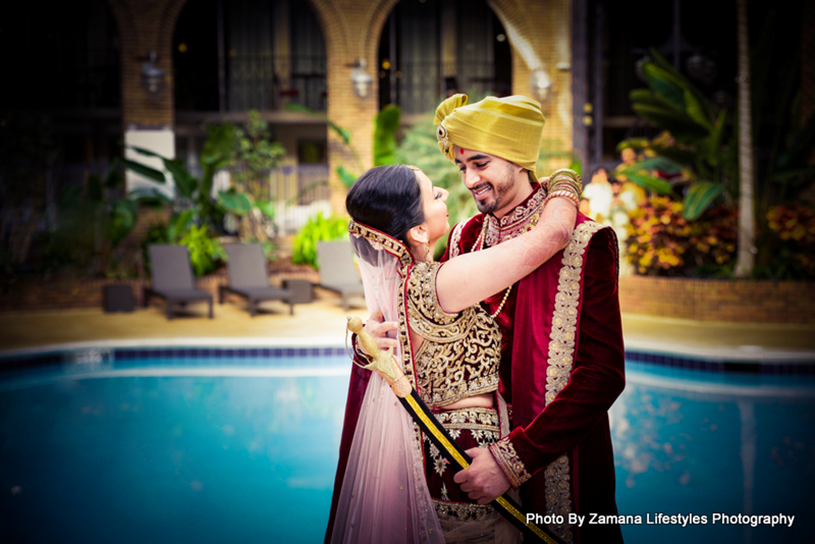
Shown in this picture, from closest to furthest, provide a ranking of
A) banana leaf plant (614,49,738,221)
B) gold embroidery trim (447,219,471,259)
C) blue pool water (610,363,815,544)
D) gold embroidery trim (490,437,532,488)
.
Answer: gold embroidery trim (490,437,532,488) < gold embroidery trim (447,219,471,259) < blue pool water (610,363,815,544) < banana leaf plant (614,49,738,221)

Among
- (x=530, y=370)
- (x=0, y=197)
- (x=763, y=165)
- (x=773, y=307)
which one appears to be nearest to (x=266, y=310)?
(x=0, y=197)

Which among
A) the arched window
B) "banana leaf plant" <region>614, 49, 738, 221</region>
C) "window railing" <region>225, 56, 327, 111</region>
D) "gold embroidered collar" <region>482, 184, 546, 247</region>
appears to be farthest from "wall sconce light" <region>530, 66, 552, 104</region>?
"gold embroidered collar" <region>482, 184, 546, 247</region>

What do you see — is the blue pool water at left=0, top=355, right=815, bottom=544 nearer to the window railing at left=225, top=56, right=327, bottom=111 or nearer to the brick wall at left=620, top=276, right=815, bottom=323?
the brick wall at left=620, top=276, right=815, bottom=323

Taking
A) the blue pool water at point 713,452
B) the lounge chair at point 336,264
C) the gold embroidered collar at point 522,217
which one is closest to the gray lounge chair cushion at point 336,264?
the lounge chair at point 336,264

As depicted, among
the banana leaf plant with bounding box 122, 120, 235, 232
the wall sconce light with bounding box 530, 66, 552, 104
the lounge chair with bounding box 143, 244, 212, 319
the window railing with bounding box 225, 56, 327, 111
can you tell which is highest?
the window railing with bounding box 225, 56, 327, 111

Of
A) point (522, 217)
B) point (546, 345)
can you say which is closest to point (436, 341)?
point (546, 345)

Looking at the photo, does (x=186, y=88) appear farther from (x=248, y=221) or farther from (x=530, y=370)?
(x=530, y=370)

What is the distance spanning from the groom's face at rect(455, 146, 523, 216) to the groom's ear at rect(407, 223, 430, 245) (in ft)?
0.50

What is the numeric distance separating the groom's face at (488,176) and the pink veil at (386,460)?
247 millimetres

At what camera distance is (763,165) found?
1673cm

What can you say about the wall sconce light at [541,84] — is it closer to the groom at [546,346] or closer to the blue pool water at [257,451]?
the blue pool water at [257,451]

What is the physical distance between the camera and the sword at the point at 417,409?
155 centimetres

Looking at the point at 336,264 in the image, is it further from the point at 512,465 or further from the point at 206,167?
the point at 512,465

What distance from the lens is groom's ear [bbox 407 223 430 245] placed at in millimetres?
1600
